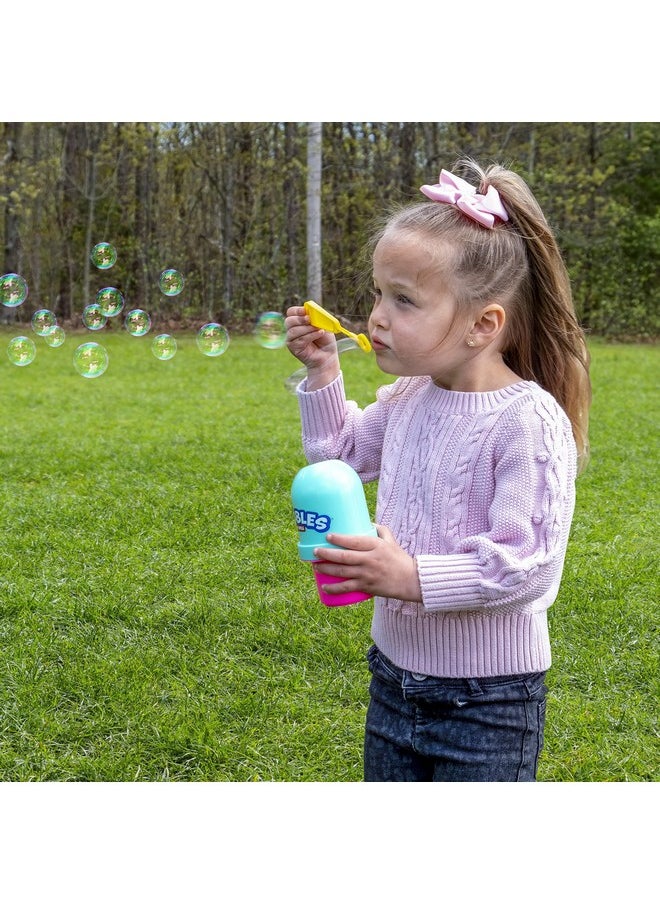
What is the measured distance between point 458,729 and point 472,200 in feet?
3.01

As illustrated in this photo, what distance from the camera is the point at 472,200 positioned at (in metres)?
1.73

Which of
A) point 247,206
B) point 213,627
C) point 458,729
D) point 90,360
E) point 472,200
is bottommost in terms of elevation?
point 213,627

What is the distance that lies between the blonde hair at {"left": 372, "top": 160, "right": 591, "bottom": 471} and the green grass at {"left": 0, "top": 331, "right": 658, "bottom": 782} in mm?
1254

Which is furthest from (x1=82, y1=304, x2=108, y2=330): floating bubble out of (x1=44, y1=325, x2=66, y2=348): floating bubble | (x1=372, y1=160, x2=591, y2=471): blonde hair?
(x1=372, y1=160, x2=591, y2=471): blonde hair

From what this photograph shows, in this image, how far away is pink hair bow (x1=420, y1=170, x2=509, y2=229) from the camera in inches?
67.4

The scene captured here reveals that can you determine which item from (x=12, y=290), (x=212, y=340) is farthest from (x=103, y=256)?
(x=212, y=340)

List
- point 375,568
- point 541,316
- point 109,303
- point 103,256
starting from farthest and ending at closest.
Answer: point 109,303
point 103,256
point 541,316
point 375,568

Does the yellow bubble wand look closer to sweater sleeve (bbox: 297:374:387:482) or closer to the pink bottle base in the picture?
sweater sleeve (bbox: 297:374:387:482)

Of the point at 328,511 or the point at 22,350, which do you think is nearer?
the point at 328,511

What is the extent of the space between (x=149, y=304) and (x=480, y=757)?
1480cm

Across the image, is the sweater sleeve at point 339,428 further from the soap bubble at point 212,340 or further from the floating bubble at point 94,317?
the floating bubble at point 94,317

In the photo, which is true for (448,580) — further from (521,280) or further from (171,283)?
(171,283)

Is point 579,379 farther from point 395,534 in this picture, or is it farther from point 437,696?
point 437,696

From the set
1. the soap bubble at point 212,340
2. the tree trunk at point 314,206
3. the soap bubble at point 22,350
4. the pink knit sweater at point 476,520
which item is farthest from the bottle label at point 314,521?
the tree trunk at point 314,206
